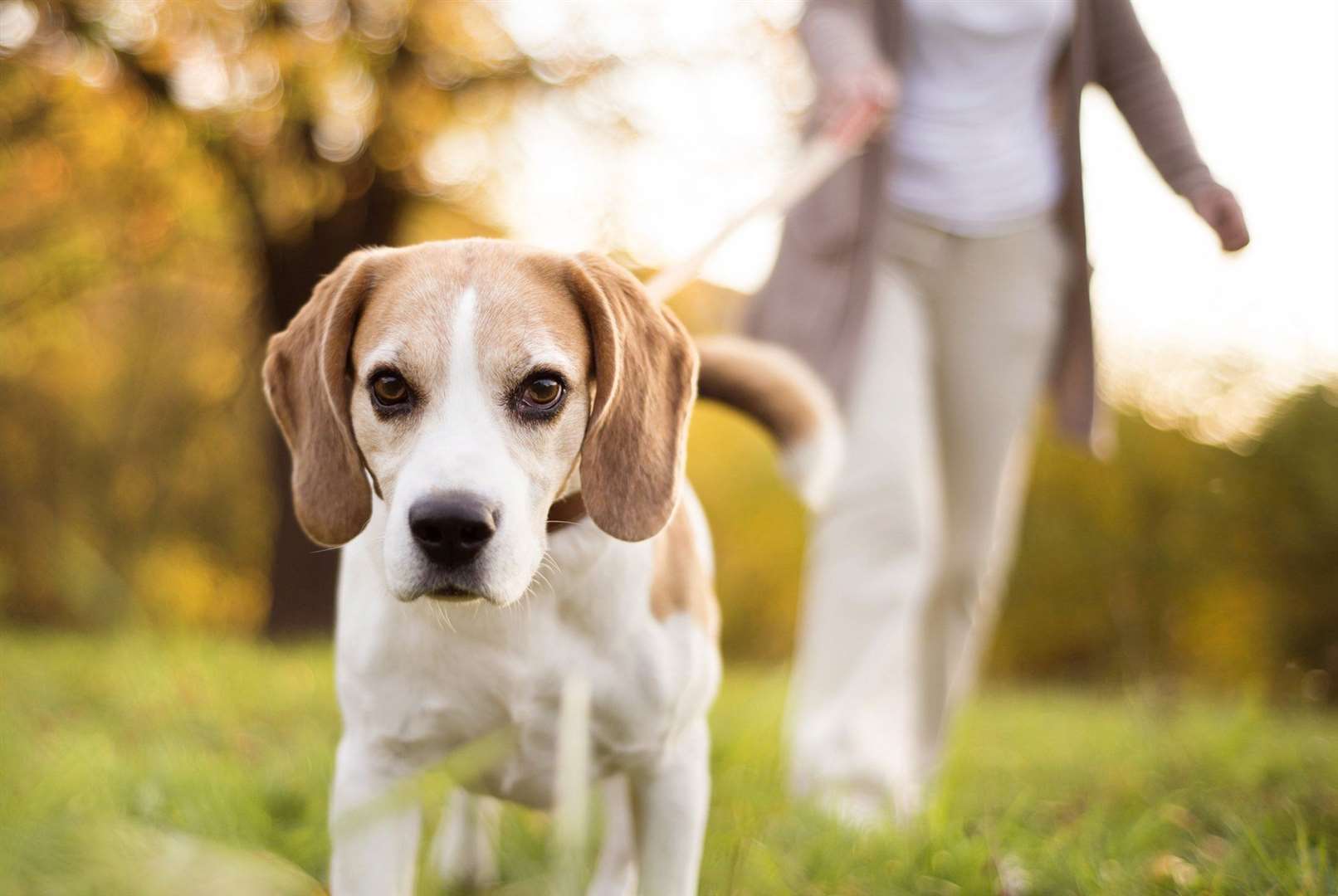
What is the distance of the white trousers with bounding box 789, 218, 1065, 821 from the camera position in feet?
11.5

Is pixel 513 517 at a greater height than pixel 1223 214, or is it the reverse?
pixel 513 517

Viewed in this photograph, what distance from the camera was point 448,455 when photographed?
5.96 ft

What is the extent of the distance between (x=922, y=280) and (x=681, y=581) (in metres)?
1.71

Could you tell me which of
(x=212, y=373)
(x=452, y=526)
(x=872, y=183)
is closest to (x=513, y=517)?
(x=452, y=526)

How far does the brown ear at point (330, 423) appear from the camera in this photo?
2.04m

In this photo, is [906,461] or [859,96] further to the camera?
[906,461]

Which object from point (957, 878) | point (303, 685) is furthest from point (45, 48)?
point (957, 878)

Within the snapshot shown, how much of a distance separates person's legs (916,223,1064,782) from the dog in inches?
67.5

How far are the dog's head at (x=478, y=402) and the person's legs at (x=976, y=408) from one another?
5.64 feet

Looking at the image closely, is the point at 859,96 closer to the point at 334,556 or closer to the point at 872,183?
the point at 872,183

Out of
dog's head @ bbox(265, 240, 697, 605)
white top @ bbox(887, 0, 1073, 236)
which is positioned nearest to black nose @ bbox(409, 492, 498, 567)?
dog's head @ bbox(265, 240, 697, 605)

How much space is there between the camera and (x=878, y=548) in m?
3.55

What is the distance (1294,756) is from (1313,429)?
19.0 ft

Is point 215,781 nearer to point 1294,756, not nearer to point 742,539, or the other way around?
point 1294,756
